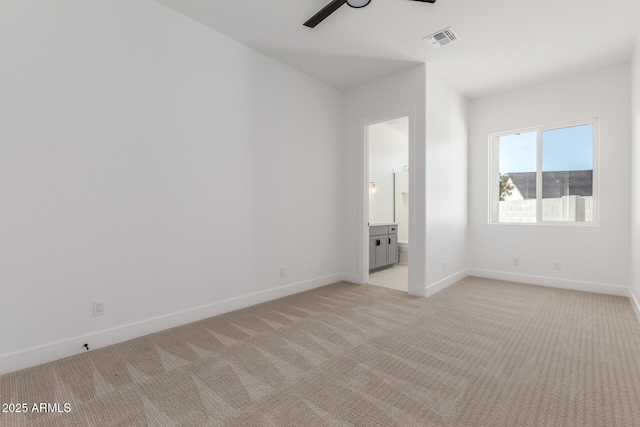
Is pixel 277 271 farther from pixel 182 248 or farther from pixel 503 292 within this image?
pixel 503 292

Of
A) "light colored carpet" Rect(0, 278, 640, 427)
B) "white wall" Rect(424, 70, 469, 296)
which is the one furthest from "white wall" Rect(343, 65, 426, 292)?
"light colored carpet" Rect(0, 278, 640, 427)

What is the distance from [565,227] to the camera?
4.38 metres

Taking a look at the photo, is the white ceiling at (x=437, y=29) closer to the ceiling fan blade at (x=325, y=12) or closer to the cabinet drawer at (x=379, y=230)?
the ceiling fan blade at (x=325, y=12)

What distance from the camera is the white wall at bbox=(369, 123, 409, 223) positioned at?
645 centimetres

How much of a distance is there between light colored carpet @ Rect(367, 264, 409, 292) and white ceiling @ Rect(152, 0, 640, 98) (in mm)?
2957

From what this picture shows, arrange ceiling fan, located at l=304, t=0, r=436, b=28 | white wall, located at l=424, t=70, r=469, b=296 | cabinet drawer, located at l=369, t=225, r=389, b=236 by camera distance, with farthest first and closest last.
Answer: cabinet drawer, located at l=369, t=225, r=389, b=236 → white wall, located at l=424, t=70, r=469, b=296 → ceiling fan, located at l=304, t=0, r=436, b=28

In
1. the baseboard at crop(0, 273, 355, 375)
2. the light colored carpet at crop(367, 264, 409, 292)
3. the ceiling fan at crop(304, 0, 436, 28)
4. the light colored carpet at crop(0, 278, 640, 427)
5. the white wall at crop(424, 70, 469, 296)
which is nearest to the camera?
the light colored carpet at crop(0, 278, 640, 427)

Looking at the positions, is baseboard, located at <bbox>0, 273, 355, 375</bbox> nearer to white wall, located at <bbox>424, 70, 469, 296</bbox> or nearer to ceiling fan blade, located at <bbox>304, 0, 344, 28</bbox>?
white wall, located at <bbox>424, 70, 469, 296</bbox>

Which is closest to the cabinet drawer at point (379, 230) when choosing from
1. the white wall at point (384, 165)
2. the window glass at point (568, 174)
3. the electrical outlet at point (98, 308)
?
the white wall at point (384, 165)

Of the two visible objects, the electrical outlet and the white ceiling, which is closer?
A: the electrical outlet

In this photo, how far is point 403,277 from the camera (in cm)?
512

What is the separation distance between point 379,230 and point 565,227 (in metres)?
2.67

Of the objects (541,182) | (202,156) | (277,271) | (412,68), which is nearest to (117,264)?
(202,156)

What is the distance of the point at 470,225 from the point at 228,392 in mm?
4619
